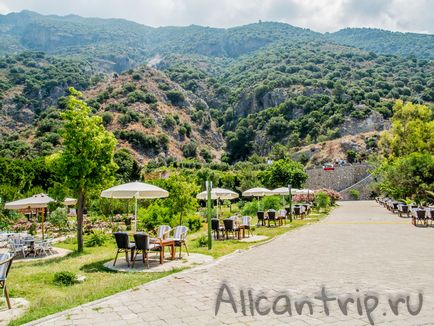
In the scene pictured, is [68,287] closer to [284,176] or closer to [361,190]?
[284,176]

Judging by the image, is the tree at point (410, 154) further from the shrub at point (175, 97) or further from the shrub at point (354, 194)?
the shrub at point (175, 97)

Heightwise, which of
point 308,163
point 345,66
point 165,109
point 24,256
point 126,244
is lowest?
point 24,256

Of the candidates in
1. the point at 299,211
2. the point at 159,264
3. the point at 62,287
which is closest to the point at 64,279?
the point at 62,287

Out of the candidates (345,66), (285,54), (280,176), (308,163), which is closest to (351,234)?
(280,176)

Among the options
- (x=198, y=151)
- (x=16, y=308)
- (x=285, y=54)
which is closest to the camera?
(x=16, y=308)

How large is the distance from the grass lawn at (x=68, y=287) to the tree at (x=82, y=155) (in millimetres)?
2045

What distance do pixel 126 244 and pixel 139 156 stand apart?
63.1m

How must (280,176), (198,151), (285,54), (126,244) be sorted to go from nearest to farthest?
(126,244) < (280,176) < (198,151) < (285,54)

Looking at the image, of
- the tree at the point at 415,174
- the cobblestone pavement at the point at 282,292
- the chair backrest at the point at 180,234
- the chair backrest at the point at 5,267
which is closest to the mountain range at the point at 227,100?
the tree at the point at 415,174

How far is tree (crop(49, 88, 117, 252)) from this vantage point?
11.4m

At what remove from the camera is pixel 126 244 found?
356 inches

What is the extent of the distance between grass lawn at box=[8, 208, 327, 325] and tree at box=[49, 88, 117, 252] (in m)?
2.05

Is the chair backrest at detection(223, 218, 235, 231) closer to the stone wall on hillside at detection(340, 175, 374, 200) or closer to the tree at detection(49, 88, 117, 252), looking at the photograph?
the tree at detection(49, 88, 117, 252)

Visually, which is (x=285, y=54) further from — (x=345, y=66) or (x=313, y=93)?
(x=313, y=93)
